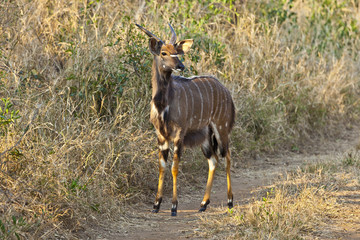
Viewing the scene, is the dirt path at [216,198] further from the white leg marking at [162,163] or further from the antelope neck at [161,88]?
the antelope neck at [161,88]

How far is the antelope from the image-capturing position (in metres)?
5.31

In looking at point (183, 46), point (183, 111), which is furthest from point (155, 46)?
point (183, 111)

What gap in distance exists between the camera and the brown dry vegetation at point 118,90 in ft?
15.3

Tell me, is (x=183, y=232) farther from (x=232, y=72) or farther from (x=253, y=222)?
(x=232, y=72)

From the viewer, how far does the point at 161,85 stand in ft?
17.4

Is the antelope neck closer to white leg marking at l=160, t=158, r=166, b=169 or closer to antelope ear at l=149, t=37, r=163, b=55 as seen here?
antelope ear at l=149, t=37, r=163, b=55

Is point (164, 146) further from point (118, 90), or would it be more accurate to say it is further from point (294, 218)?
point (294, 218)

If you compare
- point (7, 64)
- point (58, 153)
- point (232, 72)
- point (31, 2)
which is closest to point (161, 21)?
point (232, 72)

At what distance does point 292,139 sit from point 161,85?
131 inches

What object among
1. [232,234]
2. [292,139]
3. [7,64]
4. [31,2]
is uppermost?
[31,2]

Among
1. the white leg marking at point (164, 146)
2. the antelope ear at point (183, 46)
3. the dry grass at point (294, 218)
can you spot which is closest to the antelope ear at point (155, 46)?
the antelope ear at point (183, 46)

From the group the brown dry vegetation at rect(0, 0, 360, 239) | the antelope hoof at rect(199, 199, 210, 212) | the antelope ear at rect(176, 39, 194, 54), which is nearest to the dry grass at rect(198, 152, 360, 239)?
the antelope hoof at rect(199, 199, 210, 212)

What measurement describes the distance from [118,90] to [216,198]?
1.59 metres

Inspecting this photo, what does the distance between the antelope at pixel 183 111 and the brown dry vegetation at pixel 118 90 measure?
1.63 ft
